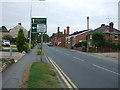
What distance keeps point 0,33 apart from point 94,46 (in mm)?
45946

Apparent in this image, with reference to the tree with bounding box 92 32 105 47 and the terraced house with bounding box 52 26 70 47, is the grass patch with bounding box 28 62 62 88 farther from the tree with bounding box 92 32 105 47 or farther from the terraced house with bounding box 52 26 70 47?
the terraced house with bounding box 52 26 70 47

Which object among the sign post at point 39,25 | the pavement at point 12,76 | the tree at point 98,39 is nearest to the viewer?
the pavement at point 12,76

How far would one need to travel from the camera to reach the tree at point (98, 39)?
47875 mm

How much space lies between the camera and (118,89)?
8.41m

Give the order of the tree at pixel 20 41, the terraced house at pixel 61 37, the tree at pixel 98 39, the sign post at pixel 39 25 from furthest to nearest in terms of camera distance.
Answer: the terraced house at pixel 61 37
the tree at pixel 98 39
the tree at pixel 20 41
the sign post at pixel 39 25

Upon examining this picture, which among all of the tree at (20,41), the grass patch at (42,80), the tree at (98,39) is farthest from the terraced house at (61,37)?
the grass patch at (42,80)

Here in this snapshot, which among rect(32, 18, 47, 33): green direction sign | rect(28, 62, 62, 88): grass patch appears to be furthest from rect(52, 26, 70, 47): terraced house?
rect(28, 62, 62, 88): grass patch

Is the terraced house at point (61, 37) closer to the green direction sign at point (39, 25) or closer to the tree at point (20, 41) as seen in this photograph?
the tree at point (20, 41)

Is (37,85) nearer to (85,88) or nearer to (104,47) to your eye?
(85,88)

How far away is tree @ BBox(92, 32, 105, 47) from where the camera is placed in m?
47.9

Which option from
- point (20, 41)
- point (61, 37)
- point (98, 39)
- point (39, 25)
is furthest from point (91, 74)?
point (61, 37)

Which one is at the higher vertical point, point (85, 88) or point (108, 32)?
point (108, 32)

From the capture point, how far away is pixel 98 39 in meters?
48.7

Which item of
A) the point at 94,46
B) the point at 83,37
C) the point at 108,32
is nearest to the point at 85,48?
the point at 94,46
